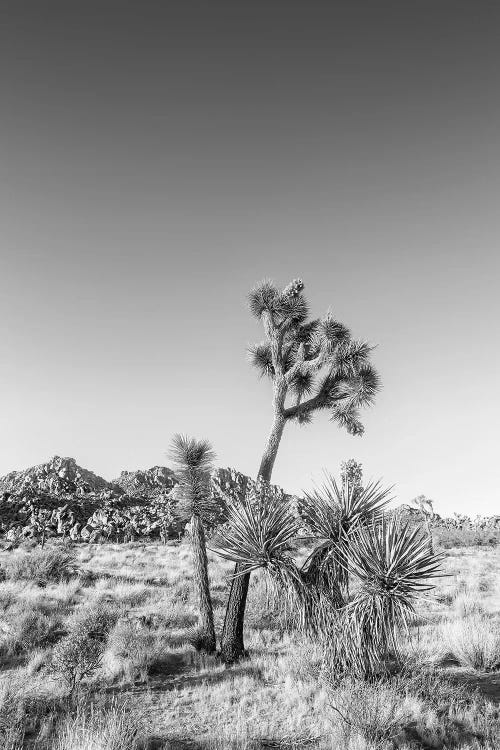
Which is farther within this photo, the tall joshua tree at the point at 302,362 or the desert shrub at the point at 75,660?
the tall joshua tree at the point at 302,362

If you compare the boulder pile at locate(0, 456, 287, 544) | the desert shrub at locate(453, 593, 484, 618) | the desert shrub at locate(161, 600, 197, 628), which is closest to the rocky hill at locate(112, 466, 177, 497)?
the boulder pile at locate(0, 456, 287, 544)

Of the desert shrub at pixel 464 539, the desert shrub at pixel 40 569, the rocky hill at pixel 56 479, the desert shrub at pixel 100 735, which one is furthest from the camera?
the rocky hill at pixel 56 479

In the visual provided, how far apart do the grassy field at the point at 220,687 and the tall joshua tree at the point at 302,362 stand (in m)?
3.76

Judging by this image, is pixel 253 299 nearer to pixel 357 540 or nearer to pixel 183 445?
pixel 183 445

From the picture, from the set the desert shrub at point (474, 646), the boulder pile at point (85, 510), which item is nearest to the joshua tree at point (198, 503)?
the desert shrub at point (474, 646)

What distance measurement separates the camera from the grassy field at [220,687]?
4695 millimetres

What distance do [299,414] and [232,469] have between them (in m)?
43.4

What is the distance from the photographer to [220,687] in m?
6.26

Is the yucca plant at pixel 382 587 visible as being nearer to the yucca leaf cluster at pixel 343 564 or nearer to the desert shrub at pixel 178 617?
the yucca leaf cluster at pixel 343 564

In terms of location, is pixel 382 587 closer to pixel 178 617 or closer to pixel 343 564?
pixel 343 564

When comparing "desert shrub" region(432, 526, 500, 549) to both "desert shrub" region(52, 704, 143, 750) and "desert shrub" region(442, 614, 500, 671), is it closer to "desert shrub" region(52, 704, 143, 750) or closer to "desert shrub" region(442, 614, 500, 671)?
"desert shrub" region(442, 614, 500, 671)

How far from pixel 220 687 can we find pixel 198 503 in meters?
3.43

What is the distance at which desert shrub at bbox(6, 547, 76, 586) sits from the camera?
45.0 ft

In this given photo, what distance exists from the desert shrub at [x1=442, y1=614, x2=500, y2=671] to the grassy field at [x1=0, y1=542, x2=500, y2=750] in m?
0.03
